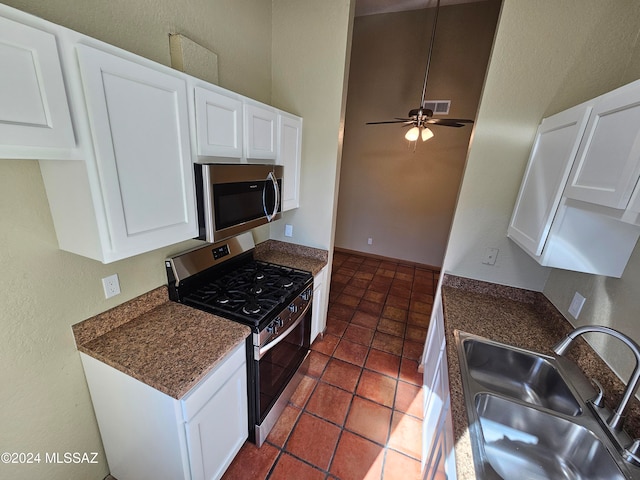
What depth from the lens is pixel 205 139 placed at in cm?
125

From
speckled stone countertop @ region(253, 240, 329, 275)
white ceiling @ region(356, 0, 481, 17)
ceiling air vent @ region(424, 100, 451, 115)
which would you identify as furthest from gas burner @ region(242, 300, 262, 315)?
white ceiling @ region(356, 0, 481, 17)

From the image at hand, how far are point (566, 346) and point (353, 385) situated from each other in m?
1.54

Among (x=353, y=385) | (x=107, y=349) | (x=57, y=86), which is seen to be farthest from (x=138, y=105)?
(x=353, y=385)

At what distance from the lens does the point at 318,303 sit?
2.33 metres

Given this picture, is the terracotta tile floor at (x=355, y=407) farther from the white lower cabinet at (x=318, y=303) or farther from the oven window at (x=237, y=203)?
the oven window at (x=237, y=203)

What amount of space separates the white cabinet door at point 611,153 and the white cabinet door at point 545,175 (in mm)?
60

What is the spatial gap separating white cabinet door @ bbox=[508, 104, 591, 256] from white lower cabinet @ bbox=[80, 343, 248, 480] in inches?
63.6

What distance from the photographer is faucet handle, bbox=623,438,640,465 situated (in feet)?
2.76

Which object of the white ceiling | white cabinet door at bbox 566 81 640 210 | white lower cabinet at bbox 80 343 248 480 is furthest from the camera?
the white ceiling

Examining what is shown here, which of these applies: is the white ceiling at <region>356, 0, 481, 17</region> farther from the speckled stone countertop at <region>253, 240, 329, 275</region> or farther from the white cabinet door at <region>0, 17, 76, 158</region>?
the white cabinet door at <region>0, 17, 76, 158</region>

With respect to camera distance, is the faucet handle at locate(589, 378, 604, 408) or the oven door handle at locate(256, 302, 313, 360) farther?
the oven door handle at locate(256, 302, 313, 360)

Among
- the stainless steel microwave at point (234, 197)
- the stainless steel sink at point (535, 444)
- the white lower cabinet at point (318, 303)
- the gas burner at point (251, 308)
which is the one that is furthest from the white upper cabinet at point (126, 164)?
the stainless steel sink at point (535, 444)

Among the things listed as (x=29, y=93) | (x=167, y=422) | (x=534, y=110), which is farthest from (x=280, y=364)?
(x=534, y=110)

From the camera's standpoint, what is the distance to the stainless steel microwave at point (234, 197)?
1279mm
